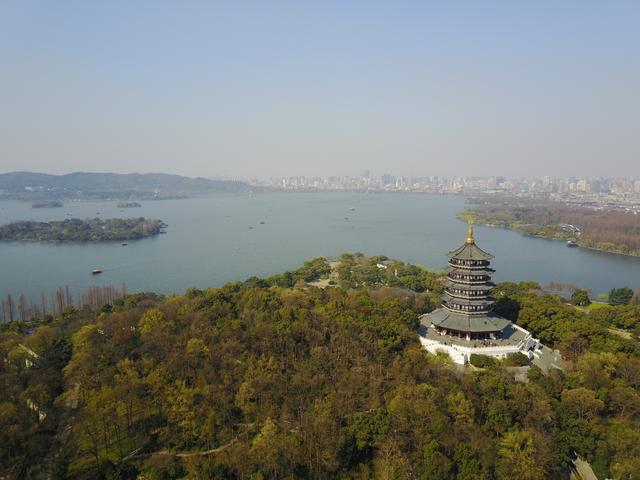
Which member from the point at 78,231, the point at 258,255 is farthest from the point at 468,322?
the point at 78,231

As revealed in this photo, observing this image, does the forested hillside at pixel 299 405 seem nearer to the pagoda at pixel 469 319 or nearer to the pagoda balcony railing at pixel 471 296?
the pagoda at pixel 469 319

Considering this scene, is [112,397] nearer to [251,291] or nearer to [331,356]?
[331,356]

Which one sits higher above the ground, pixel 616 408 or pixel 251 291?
pixel 251 291

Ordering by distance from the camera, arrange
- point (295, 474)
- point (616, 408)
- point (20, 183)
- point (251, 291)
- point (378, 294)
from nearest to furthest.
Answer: point (295, 474), point (616, 408), point (251, 291), point (378, 294), point (20, 183)

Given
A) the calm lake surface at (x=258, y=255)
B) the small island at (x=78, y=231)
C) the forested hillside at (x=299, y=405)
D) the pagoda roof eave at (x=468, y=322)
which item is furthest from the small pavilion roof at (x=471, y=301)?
the small island at (x=78, y=231)

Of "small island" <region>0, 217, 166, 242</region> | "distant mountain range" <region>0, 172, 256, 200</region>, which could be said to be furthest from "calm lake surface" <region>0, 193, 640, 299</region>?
"distant mountain range" <region>0, 172, 256, 200</region>

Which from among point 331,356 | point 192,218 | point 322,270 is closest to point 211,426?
point 331,356
